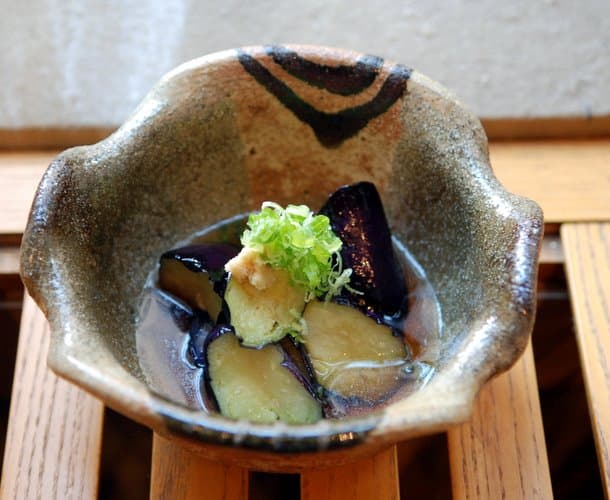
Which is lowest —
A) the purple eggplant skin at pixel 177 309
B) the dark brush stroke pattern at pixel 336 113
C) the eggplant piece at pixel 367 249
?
the purple eggplant skin at pixel 177 309

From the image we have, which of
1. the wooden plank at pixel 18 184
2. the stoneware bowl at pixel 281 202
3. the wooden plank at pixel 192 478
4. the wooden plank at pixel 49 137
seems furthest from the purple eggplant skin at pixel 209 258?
the wooden plank at pixel 49 137

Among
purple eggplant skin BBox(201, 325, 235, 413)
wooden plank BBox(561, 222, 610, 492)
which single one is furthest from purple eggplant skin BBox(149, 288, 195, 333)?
wooden plank BBox(561, 222, 610, 492)

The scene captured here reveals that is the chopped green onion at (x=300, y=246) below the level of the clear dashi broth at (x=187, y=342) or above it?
above

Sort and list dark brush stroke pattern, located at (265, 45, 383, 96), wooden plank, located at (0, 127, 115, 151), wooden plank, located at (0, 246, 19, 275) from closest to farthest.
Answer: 1. dark brush stroke pattern, located at (265, 45, 383, 96)
2. wooden plank, located at (0, 246, 19, 275)
3. wooden plank, located at (0, 127, 115, 151)

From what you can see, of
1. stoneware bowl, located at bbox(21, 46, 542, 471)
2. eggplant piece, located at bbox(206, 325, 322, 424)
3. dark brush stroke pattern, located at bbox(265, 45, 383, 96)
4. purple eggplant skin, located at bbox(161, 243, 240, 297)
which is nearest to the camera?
stoneware bowl, located at bbox(21, 46, 542, 471)

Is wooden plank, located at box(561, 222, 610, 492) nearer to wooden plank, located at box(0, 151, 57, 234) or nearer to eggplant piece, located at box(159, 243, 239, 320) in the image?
eggplant piece, located at box(159, 243, 239, 320)

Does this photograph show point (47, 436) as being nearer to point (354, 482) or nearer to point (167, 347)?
point (167, 347)

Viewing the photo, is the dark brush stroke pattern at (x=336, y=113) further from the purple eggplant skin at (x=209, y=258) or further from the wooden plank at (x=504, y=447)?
the wooden plank at (x=504, y=447)

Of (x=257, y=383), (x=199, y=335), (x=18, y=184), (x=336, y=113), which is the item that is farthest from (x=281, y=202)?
(x=18, y=184)
